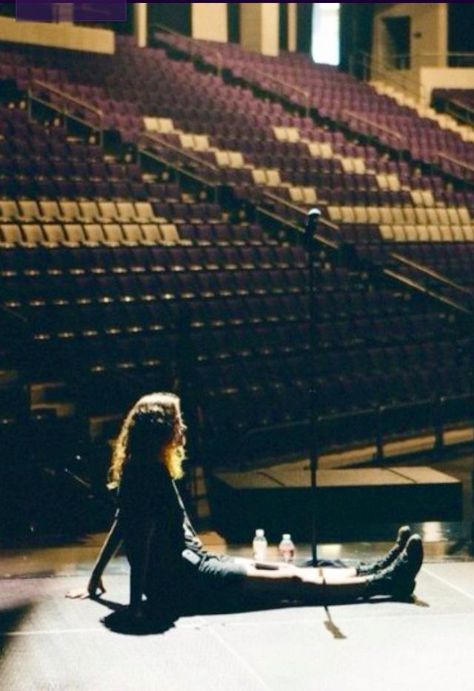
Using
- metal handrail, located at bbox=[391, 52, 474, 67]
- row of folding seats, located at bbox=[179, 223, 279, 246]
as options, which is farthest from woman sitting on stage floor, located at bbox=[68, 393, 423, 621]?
metal handrail, located at bbox=[391, 52, 474, 67]

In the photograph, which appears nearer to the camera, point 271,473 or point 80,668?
point 80,668

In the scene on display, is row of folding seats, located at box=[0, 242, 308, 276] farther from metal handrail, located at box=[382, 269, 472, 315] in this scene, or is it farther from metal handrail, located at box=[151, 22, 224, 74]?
metal handrail, located at box=[151, 22, 224, 74]

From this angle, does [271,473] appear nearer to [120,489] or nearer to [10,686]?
[120,489]

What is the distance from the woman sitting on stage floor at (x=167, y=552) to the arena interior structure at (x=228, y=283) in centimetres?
118

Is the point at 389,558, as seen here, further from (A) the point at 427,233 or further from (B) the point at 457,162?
(B) the point at 457,162

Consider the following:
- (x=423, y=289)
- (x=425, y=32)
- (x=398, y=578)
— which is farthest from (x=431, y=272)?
A: (x=425, y=32)

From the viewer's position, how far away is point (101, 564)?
4.43m

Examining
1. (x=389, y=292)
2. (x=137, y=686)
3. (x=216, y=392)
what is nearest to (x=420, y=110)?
(x=389, y=292)

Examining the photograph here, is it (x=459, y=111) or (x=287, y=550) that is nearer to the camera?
(x=287, y=550)

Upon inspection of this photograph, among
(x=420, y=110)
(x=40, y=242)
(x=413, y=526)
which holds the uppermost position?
(x=420, y=110)

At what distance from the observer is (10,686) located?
11.6ft

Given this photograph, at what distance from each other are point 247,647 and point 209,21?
16233mm

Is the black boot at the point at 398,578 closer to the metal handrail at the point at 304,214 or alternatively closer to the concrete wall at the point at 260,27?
the metal handrail at the point at 304,214

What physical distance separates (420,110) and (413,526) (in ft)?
40.7
